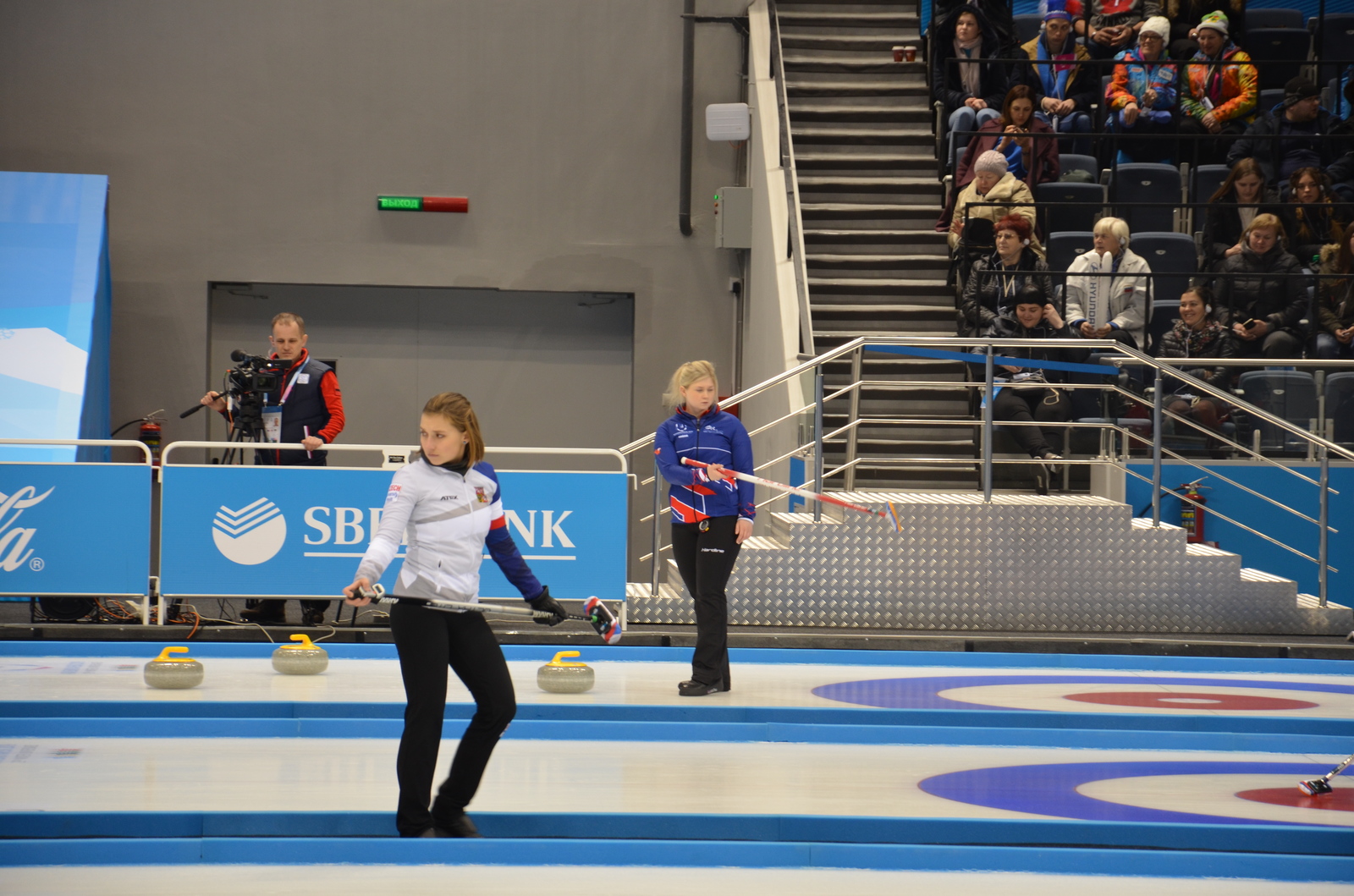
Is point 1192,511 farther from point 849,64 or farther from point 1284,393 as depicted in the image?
point 849,64

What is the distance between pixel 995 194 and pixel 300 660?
22.9ft

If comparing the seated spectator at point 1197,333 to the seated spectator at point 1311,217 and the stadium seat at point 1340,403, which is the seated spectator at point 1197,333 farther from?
the seated spectator at point 1311,217

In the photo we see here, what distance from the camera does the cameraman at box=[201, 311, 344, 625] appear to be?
8953 millimetres

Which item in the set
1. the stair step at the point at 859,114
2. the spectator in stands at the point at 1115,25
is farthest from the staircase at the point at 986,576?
the spectator in stands at the point at 1115,25

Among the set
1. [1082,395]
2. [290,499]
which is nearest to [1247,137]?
[1082,395]

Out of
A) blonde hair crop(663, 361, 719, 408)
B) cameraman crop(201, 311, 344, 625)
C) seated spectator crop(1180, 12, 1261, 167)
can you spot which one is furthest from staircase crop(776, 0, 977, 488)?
cameraman crop(201, 311, 344, 625)

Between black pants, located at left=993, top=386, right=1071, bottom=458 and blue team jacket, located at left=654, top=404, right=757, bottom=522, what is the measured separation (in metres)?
3.26

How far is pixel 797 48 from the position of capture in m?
13.8

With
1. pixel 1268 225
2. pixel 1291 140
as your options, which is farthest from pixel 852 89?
pixel 1268 225

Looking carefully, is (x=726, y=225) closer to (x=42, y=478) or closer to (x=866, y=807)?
(x=42, y=478)

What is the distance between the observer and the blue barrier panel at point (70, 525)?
333 inches

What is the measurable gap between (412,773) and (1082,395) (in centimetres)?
675

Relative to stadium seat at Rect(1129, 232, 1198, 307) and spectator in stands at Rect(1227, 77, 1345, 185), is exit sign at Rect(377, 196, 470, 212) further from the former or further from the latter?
spectator in stands at Rect(1227, 77, 1345, 185)

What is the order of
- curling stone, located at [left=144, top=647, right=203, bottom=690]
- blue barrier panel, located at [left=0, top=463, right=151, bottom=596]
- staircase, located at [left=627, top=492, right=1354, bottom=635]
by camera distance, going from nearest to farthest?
curling stone, located at [left=144, top=647, right=203, bottom=690] → blue barrier panel, located at [left=0, top=463, right=151, bottom=596] → staircase, located at [left=627, top=492, right=1354, bottom=635]
